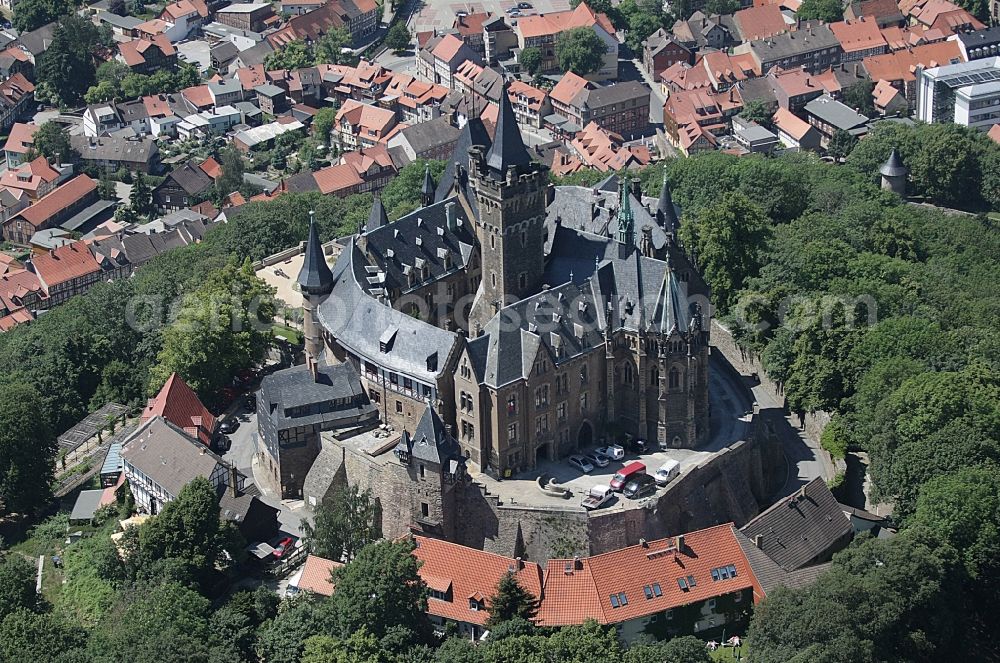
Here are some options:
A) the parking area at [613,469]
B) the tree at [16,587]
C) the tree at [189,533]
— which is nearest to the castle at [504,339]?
the parking area at [613,469]

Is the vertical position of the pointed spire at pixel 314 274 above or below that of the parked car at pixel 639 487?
above

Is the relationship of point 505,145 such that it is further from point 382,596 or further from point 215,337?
point 382,596

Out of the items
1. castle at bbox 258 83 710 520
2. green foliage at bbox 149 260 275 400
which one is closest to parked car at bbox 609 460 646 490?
castle at bbox 258 83 710 520

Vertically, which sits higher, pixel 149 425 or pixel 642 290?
pixel 642 290

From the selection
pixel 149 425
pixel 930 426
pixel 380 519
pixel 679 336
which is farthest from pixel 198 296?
pixel 930 426

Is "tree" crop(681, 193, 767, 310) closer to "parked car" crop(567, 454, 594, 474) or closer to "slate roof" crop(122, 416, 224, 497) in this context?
"parked car" crop(567, 454, 594, 474)

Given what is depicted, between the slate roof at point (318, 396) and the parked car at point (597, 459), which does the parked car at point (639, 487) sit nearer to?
the parked car at point (597, 459)

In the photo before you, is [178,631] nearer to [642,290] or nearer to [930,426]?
[642,290]
